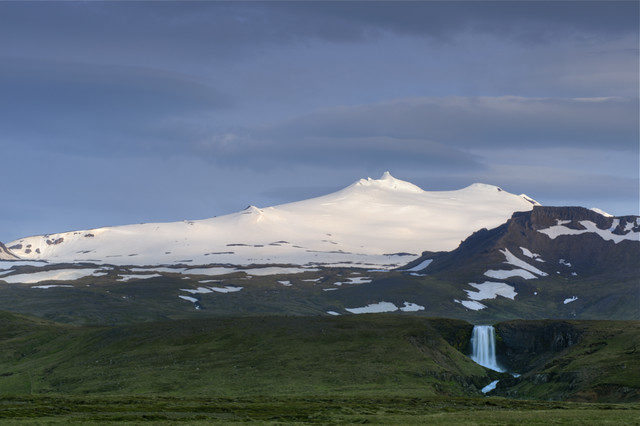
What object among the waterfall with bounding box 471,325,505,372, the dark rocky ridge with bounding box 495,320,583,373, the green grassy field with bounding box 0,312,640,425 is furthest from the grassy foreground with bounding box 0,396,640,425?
the waterfall with bounding box 471,325,505,372

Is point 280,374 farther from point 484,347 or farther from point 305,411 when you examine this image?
point 484,347

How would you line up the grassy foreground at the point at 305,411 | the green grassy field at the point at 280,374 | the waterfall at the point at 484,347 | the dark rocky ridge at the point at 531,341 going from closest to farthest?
the grassy foreground at the point at 305,411
the green grassy field at the point at 280,374
the dark rocky ridge at the point at 531,341
the waterfall at the point at 484,347

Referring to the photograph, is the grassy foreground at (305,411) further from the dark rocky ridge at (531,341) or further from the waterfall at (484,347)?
the waterfall at (484,347)

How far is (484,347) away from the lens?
169 metres

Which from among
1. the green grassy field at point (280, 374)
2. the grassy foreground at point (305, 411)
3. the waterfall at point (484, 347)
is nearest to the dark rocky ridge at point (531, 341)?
the waterfall at point (484, 347)

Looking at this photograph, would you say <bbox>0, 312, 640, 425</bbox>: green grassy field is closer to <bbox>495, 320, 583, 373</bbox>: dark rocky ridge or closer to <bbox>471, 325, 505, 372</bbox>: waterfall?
<bbox>471, 325, 505, 372</bbox>: waterfall

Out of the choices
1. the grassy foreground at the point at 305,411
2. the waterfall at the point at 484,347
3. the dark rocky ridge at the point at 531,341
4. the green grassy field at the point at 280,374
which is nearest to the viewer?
the grassy foreground at the point at 305,411

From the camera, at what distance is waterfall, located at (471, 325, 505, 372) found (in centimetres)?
16425

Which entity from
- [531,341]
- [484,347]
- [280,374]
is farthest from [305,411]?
[531,341]

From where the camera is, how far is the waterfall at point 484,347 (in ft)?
539

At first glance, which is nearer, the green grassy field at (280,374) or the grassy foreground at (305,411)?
the grassy foreground at (305,411)

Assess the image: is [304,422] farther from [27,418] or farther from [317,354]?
[317,354]

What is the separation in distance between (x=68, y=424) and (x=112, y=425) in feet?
11.3

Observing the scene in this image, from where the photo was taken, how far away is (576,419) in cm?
6825
